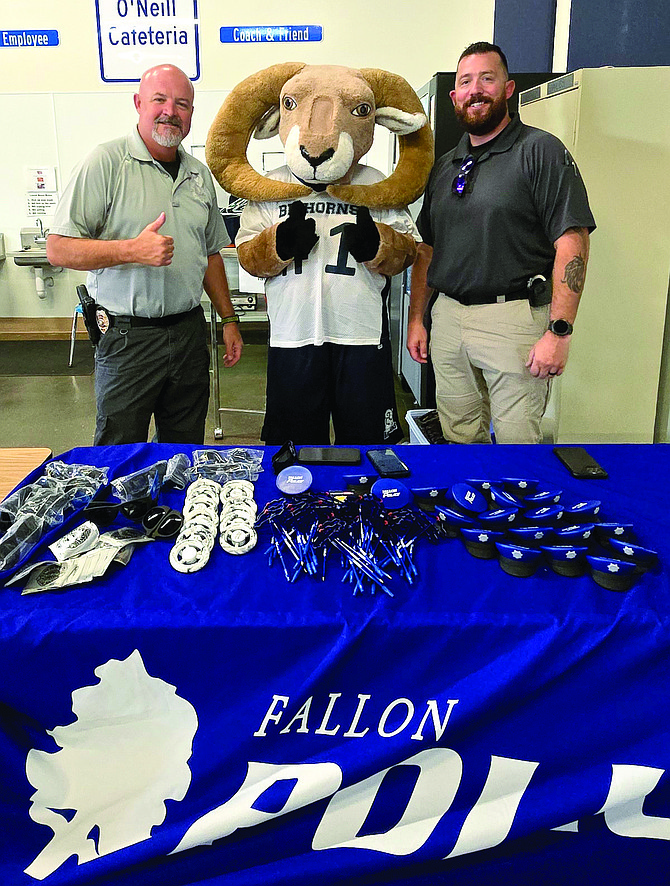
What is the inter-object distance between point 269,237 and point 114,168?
1.72 ft

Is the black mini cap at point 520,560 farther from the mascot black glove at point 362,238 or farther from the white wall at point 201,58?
the white wall at point 201,58

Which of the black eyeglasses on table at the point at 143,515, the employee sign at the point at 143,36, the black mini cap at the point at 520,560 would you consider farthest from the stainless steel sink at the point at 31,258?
the black mini cap at the point at 520,560

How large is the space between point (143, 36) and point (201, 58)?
474mm

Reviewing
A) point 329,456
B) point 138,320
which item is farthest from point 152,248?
point 329,456

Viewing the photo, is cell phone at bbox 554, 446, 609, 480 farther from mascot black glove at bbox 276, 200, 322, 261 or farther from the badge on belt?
the badge on belt

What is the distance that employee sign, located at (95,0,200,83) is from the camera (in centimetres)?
592

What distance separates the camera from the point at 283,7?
19.5 feet

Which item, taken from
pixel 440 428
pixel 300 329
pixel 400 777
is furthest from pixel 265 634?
pixel 440 428

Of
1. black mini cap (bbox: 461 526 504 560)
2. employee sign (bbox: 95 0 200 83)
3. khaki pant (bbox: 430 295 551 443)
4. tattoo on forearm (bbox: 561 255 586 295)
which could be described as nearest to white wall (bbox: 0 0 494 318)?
employee sign (bbox: 95 0 200 83)

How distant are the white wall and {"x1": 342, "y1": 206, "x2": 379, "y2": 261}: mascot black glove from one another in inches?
174

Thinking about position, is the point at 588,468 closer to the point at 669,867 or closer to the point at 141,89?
the point at 669,867

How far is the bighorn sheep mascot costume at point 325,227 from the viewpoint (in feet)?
6.48

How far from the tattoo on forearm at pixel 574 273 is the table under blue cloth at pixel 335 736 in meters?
1.22

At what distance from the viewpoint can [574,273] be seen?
2.12 meters
